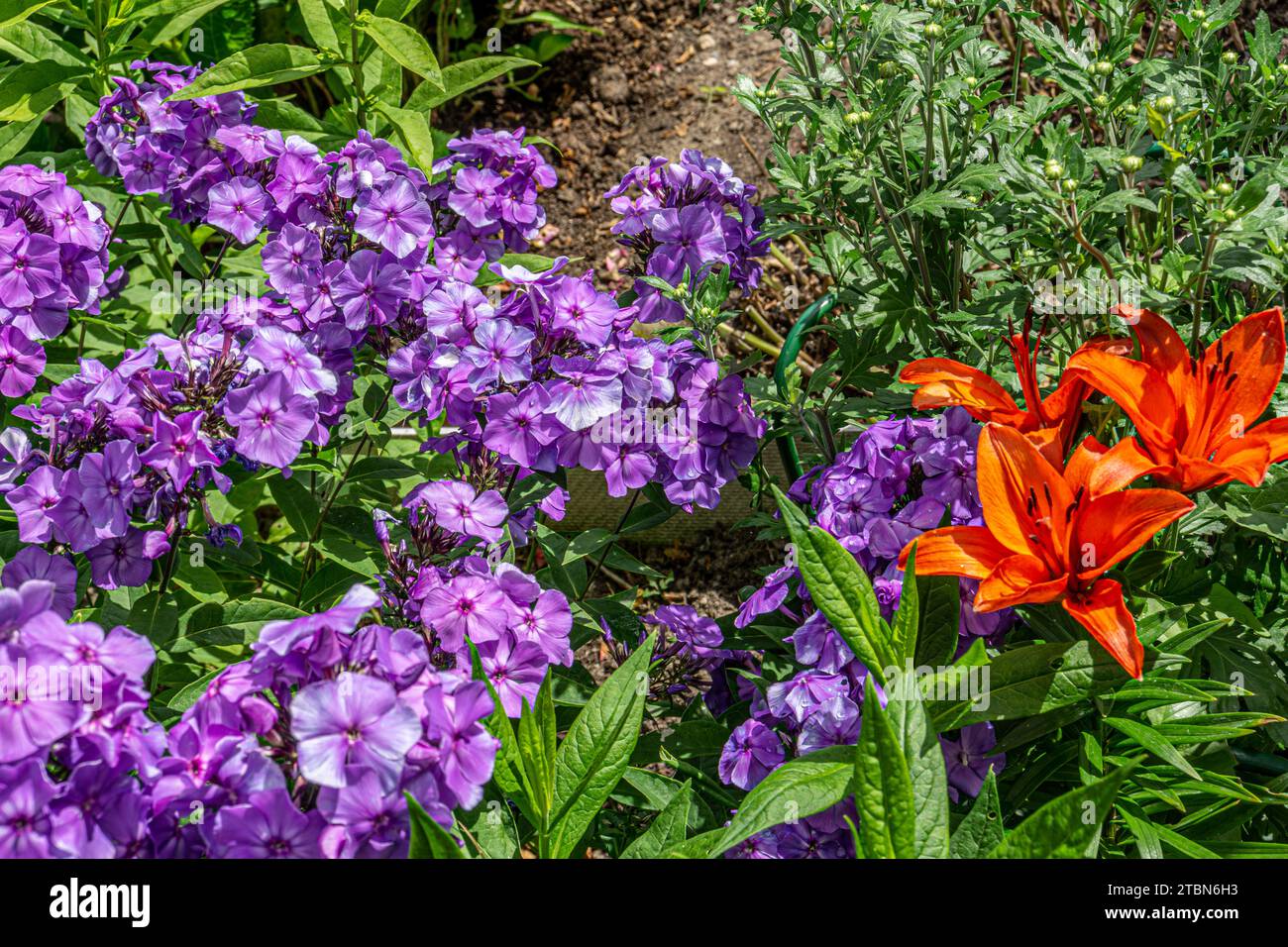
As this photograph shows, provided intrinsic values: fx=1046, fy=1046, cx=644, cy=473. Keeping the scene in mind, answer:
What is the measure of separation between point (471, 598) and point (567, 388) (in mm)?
349

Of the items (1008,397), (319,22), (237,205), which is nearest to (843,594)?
(1008,397)

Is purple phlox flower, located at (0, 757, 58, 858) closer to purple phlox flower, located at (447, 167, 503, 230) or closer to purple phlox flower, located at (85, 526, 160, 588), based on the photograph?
purple phlox flower, located at (85, 526, 160, 588)

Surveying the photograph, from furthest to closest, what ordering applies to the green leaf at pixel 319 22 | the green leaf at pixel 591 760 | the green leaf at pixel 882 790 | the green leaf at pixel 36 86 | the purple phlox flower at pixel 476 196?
the green leaf at pixel 319 22 → the green leaf at pixel 36 86 → the purple phlox flower at pixel 476 196 → the green leaf at pixel 591 760 → the green leaf at pixel 882 790

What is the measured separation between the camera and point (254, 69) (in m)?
2.18

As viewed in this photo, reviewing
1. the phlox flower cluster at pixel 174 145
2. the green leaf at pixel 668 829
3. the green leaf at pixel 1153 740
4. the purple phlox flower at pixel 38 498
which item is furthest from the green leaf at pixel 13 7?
the green leaf at pixel 1153 740

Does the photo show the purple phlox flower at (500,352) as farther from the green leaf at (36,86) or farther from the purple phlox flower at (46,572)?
the green leaf at (36,86)

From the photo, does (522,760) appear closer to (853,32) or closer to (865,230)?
(865,230)

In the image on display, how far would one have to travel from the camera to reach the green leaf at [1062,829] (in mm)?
1043

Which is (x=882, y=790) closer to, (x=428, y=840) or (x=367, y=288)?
(x=428, y=840)

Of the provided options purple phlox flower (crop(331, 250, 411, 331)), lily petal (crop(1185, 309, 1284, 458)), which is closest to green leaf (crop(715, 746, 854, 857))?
lily petal (crop(1185, 309, 1284, 458))

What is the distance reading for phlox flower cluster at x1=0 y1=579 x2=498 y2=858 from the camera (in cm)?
98

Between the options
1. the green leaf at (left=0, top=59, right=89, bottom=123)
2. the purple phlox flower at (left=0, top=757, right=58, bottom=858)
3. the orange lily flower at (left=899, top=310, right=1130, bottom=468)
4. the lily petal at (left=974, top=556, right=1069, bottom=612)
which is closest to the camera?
the purple phlox flower at (left=0, top=757, right=58, bottom=858)

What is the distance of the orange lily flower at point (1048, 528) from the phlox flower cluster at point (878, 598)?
0.43 feet

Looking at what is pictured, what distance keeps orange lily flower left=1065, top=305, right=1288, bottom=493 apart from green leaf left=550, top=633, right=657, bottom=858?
678 mm
